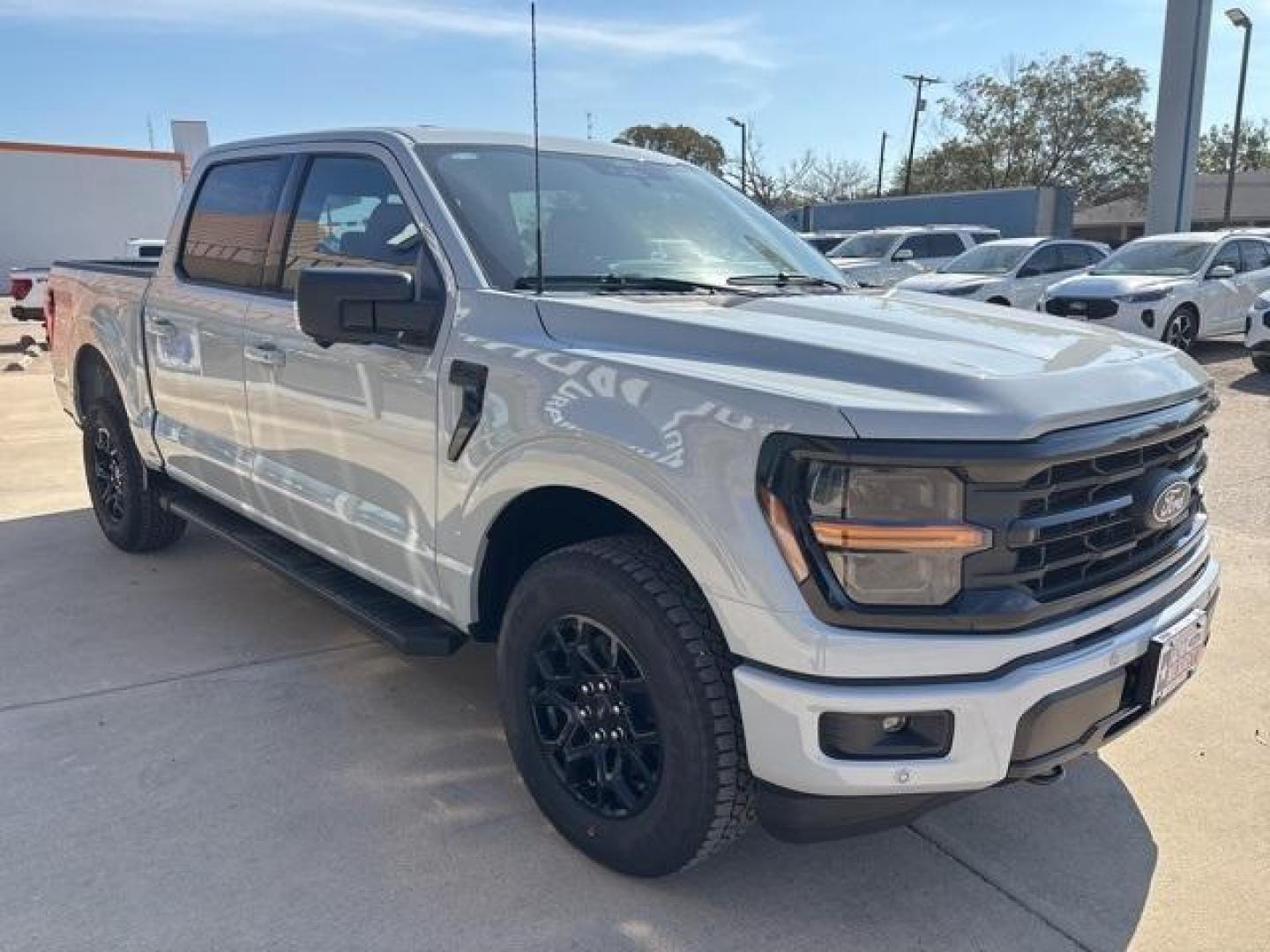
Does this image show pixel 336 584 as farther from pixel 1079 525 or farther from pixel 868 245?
pixel 868 245

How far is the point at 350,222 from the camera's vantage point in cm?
356

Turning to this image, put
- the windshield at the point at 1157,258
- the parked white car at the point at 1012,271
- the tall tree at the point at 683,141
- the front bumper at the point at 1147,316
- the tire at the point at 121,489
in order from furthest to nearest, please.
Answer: the tall tree at the point at 683,141 → the parked white car at the point at 1012,271 → the windshield at the point at 1157,258 → the front bumper at the point at 1147,316 → the tire at the point at 121,489

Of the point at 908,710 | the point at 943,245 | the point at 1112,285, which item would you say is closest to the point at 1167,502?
the point at 908,710

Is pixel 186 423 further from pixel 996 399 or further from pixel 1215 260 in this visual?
pixel 1215 260

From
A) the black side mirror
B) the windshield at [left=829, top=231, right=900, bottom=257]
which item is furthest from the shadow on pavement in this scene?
the windshield at [left=829, top=231, right=900, bottom=257]

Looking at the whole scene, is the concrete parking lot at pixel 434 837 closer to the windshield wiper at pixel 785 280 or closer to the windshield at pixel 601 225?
the windshield at pixel 601 225

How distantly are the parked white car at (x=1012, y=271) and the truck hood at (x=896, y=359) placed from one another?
11.9 m

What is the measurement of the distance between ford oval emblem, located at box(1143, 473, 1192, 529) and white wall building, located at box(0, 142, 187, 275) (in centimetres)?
3628

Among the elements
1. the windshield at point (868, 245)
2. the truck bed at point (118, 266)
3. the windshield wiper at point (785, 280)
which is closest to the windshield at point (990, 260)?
the windshield at point (868, 245)

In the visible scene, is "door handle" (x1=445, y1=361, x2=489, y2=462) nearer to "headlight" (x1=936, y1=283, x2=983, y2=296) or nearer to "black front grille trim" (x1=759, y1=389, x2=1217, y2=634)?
"black front grille trim" (x1=759, y1=389, x2=1217, y2=634)

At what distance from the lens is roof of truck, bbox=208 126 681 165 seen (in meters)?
3.45

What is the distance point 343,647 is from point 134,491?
5.75 feet

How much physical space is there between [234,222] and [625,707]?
2.83 metres

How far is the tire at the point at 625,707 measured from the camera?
2383 mm
